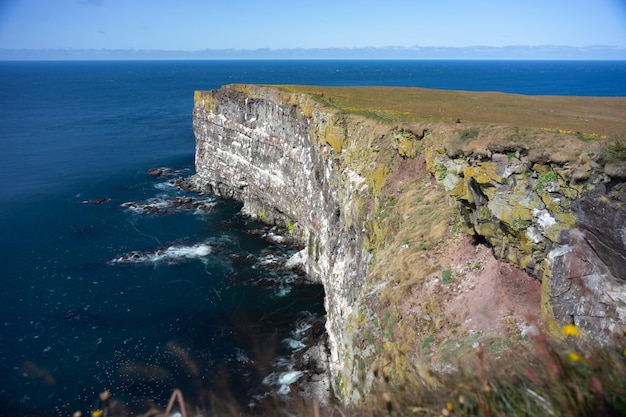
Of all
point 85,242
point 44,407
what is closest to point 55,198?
point 85,242

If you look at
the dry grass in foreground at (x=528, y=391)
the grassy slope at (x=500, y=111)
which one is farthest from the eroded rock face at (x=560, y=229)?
the grassy slope at (x=500, y=111)

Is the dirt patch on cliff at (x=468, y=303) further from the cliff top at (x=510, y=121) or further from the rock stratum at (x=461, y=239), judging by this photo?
the cliff top at (x=510, y=121)

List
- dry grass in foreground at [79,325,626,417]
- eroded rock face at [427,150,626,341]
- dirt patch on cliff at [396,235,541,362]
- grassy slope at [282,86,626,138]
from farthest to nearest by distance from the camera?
grassy slope at [282,86,626,138] → dirt patch on cliff at [396,235,541,362] → eroded rock face at [427,150,626,341] → dry grass in foreground at [79,325,626,417]

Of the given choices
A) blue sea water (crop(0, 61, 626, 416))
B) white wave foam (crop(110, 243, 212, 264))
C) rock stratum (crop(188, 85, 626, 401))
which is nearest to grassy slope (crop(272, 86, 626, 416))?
rock stratum (crop(188, 85, 626, 401))

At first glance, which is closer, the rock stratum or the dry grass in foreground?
the dry grass in foreground

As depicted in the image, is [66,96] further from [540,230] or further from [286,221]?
[540,230]

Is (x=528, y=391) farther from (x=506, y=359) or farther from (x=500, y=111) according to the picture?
(x=500, y=111)

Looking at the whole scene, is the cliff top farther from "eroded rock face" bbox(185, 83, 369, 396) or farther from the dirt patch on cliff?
the dirt patch on cliff
